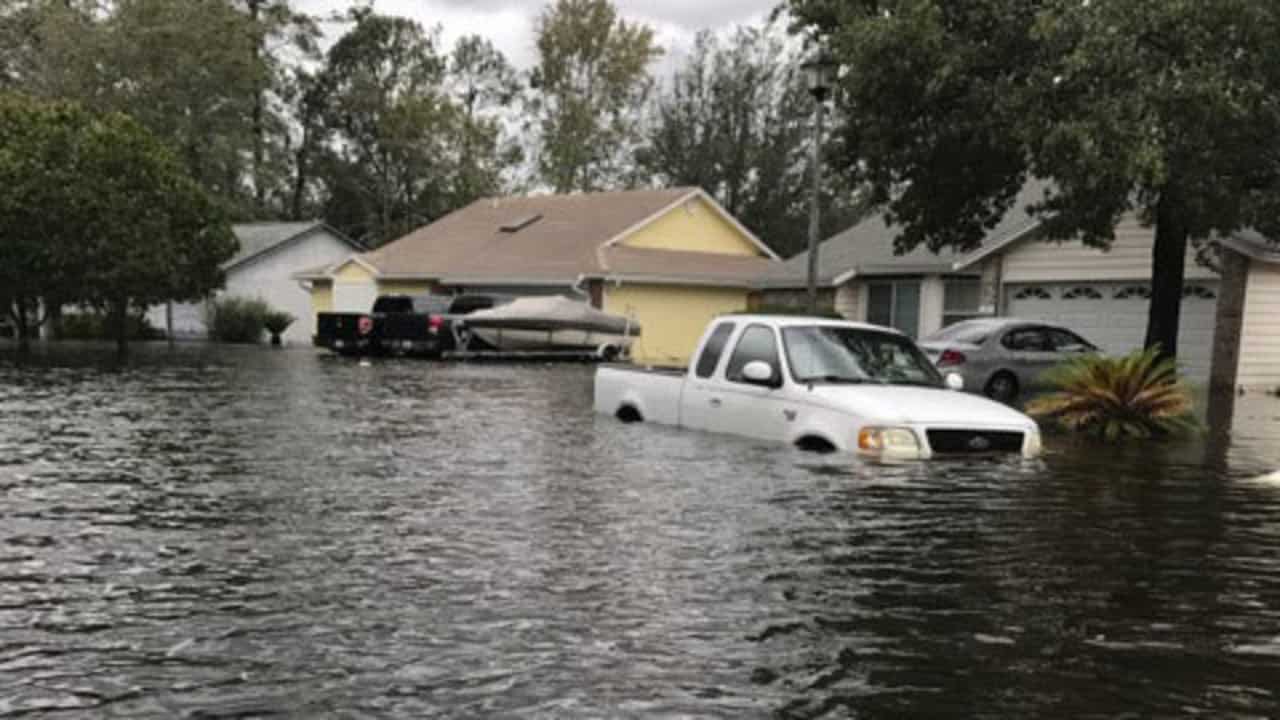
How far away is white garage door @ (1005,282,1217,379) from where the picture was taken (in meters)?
24.4

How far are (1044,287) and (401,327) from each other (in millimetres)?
16047

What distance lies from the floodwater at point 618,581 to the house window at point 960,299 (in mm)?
16768

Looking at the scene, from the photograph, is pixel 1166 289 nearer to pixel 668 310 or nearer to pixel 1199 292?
pixel 1199 292

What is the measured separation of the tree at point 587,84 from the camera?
58000mm

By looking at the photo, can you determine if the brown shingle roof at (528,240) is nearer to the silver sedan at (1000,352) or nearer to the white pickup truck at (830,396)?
the silver sedan at (1000,352)

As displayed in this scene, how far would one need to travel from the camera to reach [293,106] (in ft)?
210

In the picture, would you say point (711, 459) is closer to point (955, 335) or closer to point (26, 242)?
point (955, 335)

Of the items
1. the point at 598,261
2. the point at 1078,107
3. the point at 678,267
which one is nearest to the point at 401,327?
the point at 598,261

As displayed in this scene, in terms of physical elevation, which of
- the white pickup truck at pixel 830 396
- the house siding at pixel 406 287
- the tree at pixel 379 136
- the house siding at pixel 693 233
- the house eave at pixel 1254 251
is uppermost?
the tree at pixel 379 136

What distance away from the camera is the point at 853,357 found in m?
11.7

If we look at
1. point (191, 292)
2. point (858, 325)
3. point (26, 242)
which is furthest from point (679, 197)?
point (858, 325)

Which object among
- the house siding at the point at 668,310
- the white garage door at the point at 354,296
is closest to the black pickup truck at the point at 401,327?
the house siding at the point at 668,310

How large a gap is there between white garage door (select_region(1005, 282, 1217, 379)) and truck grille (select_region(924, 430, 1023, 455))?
15165mm

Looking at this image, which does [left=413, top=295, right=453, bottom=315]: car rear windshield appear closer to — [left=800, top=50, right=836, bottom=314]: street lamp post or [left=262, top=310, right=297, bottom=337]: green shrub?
[left=262, top=310, right=297, bottom=337]: green shrub
